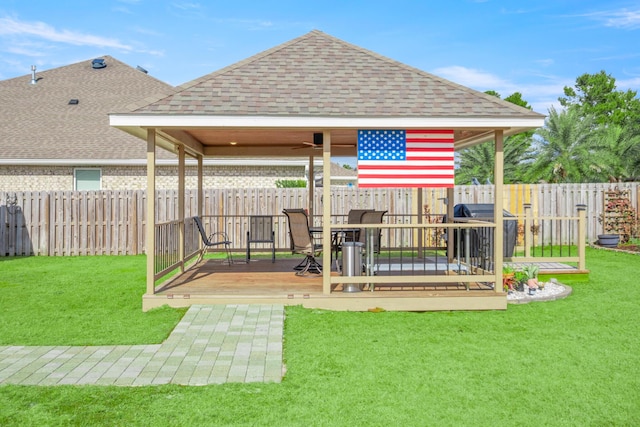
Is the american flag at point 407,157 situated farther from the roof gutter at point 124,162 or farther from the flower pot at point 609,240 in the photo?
the roof gutter at point 124,162

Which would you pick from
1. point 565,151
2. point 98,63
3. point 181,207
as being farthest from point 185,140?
point 565,151

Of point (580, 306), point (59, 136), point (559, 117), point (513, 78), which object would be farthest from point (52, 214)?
point (513, 78)

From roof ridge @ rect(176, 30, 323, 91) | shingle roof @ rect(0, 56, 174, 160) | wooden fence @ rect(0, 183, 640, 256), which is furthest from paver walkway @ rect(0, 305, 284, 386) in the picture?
shingle roof @ rect(0, 56, 174, 160)

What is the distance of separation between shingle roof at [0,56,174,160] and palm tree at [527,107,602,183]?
1606cm

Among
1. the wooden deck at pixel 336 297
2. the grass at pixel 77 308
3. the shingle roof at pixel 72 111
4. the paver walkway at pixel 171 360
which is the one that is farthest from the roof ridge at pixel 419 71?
the shingle roof at pixel 72 111

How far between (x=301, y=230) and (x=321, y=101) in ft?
8.22

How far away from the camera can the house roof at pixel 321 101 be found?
811 cm

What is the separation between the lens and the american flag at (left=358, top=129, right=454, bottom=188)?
840 centimetres

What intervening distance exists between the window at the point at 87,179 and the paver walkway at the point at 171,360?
14.2 m

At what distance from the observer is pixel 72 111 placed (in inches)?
874

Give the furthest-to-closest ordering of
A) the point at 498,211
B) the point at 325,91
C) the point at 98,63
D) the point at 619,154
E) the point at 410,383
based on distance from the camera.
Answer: the point at 98,63 → the point at 619,154 → the point at 325,91 → the point at 498,211 → the point at 410,383

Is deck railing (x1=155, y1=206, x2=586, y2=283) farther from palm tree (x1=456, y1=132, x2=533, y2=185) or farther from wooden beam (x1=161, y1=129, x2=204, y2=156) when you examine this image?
palm tree (x1=456, y1=132, x2=533, y2=185)

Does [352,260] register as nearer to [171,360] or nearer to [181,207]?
[171,360]

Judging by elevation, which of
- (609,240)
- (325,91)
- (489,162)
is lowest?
(609,240)
